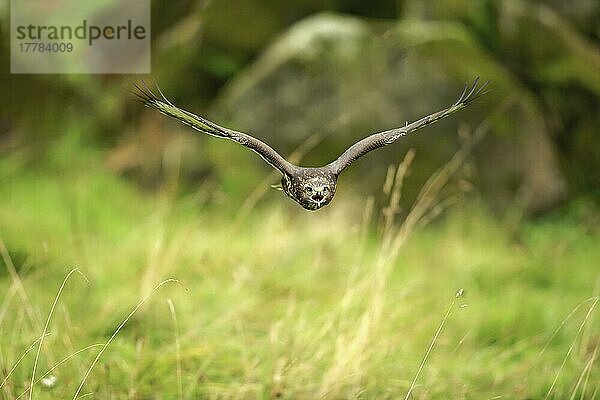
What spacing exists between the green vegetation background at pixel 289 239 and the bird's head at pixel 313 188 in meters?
0.70

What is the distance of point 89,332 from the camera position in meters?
1.90

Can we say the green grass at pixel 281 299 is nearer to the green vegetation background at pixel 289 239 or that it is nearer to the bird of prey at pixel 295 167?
the green vegetation background at pixel 289 239

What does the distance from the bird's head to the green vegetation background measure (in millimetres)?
702

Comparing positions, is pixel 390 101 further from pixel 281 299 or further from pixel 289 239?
pixel 281 299

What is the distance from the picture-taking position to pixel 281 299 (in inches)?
90.0

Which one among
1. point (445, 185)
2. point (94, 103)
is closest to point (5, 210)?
point (94, 103)

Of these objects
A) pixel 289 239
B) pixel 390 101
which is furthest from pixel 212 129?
pixel 390 101

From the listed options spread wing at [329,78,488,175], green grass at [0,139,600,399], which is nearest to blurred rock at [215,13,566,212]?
green grass at [0,139,600,399]

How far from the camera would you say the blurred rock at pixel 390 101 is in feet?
10.2

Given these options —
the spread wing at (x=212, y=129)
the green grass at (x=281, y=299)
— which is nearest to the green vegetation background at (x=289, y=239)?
the green grass at (x=281, y=299)

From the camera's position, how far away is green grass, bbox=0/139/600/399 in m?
1.65

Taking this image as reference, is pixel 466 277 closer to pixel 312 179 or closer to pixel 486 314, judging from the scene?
pixel 486 314

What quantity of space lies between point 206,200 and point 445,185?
93 centimetres

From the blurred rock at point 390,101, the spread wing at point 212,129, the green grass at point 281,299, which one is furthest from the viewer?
the blurred rock at point 390,101
